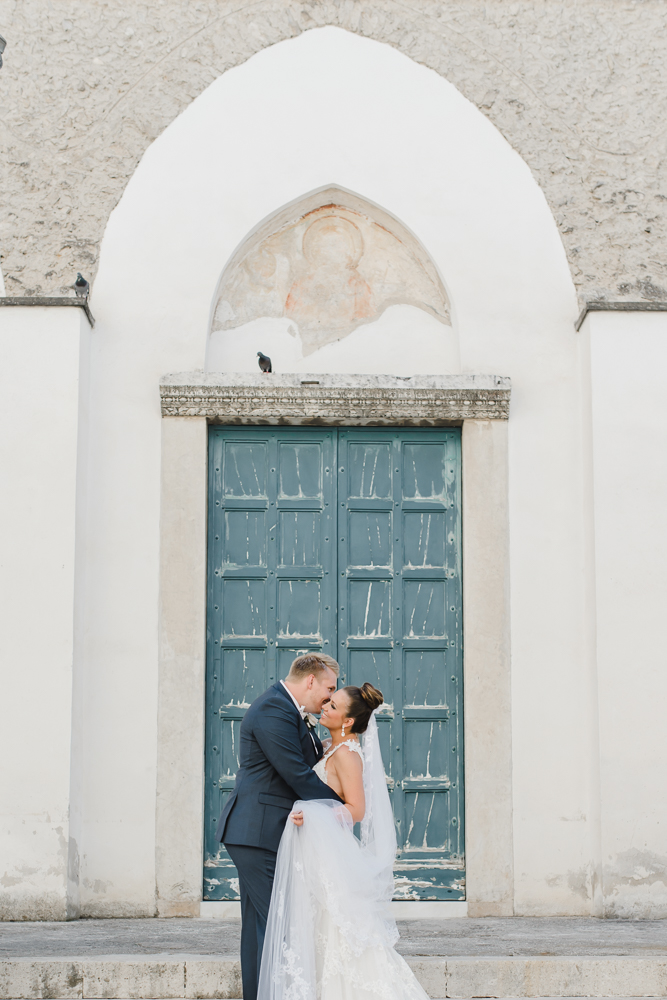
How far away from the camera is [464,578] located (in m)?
6.91

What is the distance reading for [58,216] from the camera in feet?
23.1

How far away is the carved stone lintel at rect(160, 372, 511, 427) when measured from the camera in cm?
687

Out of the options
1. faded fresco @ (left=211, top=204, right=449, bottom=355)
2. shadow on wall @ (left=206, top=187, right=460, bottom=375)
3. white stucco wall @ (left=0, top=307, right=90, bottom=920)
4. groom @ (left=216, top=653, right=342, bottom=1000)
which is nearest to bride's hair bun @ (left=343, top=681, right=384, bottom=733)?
groom @ (left=216, top=653, right=342, bottom=1000)

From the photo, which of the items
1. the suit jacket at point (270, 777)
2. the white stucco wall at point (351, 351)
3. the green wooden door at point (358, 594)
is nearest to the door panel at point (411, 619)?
the green wooden door at point (358, 594)

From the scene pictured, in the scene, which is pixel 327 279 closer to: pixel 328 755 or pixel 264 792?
pixel 328 755

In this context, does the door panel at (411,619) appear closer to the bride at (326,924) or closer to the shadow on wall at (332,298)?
the shadow on wall at (332,298)

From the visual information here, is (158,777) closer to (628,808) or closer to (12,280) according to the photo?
(628,808)

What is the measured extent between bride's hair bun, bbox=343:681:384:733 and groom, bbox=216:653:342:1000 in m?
0.15

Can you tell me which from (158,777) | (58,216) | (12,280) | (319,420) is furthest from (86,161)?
(158,777)

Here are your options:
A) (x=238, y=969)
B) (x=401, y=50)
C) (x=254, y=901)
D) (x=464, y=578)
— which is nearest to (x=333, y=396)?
(x=464, y=578)

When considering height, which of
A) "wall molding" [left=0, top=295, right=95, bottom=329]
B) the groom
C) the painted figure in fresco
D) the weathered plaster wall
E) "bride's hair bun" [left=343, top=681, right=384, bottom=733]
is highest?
the weathered plaster wall

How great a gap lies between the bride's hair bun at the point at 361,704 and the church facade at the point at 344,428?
2.04m

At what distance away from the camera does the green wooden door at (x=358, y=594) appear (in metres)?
6.82

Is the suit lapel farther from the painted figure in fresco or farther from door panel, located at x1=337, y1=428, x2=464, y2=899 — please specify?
the painted figure in fresco
